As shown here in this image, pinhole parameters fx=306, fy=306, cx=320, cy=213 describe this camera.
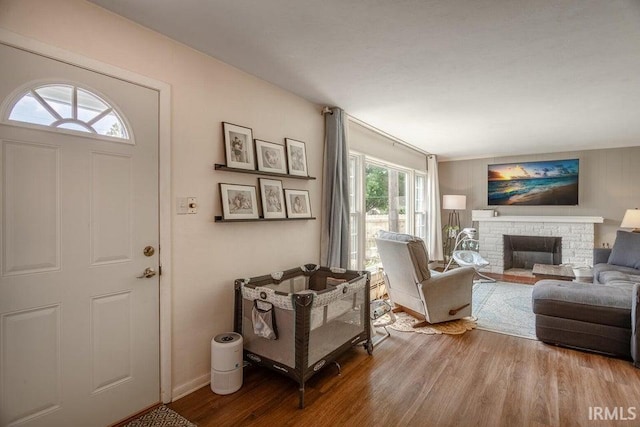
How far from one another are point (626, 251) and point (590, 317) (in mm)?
2243

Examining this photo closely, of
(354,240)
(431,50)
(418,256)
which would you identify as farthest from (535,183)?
(431,50)

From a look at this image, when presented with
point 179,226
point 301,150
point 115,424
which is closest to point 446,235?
point 301,150

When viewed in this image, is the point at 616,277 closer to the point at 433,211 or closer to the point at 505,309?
the point at 505,309

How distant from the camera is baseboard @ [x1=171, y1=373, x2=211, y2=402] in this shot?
2.05 meters

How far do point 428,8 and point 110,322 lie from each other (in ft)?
8.27

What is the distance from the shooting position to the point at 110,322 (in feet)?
5.83

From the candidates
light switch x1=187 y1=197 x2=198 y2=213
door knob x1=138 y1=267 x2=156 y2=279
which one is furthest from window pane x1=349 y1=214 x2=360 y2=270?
door knob x1=138 y1=267 x2=156 y2=279

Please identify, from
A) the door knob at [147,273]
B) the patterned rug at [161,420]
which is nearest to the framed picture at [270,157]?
the door knob at [147,273]

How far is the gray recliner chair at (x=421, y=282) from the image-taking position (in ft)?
10.2

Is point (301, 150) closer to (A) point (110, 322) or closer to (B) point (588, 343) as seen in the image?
(A) point (110, 322)

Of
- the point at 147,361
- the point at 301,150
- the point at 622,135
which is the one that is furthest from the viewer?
the point at 622,135

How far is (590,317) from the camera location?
8.70 ft

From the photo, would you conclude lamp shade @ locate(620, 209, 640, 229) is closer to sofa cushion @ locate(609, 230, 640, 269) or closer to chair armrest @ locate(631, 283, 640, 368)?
sofa cushion @ locate(609, 230, 640, 269)

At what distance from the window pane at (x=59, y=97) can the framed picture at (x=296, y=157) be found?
5.23 ft
